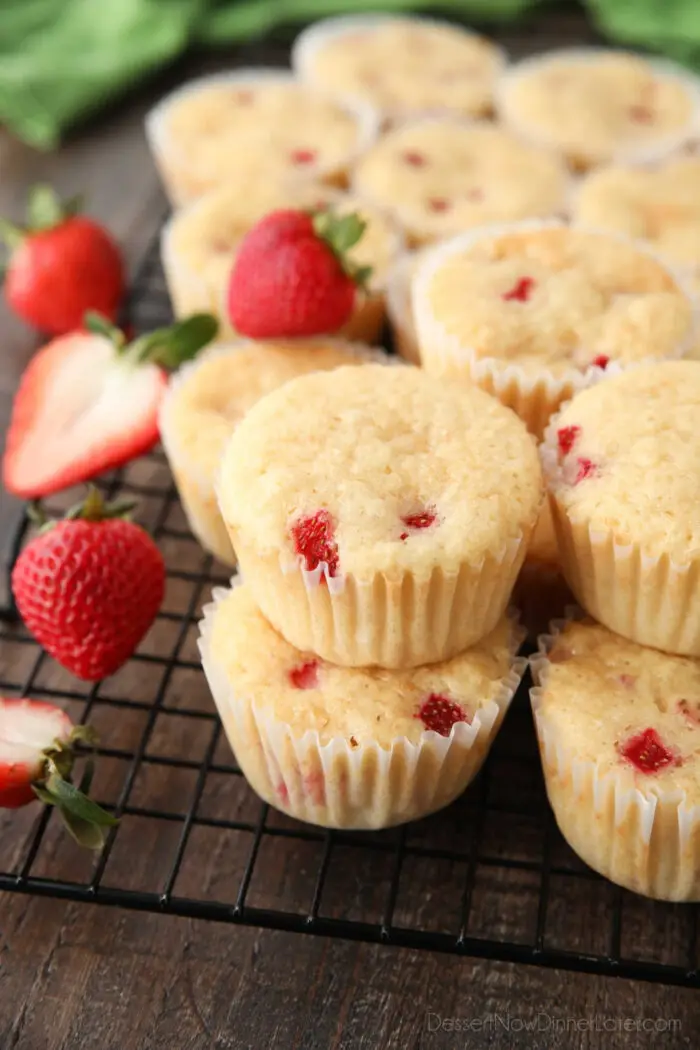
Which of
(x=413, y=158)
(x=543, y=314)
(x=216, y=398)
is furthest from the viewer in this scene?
(x=413, y=158)

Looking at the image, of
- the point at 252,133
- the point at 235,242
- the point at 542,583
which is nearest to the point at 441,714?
the point at 542,583

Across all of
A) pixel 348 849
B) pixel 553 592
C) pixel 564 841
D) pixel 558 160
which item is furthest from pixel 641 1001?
pixel 558 160

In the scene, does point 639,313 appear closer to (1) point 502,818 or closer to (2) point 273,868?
(1) point 502,818

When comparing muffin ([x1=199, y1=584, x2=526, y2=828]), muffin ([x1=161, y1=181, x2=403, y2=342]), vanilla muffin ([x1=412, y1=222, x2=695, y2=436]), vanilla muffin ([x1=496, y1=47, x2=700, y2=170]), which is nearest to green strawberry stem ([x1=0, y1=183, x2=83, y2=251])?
muffin ([x1=161, y1=181, x2=403, y2=342])

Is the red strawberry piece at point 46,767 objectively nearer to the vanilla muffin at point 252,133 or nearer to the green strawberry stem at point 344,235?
the green strawberry stem at point 344,235

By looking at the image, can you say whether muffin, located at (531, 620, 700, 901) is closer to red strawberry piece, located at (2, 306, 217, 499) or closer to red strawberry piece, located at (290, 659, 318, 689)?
red strawberry piece, located at (290, 659, 318, 689)

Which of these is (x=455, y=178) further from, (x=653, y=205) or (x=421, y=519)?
(x=421, y=519)
